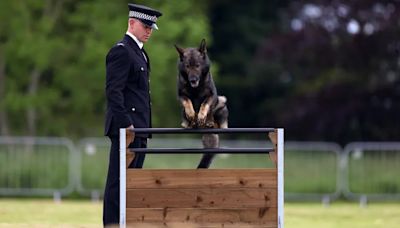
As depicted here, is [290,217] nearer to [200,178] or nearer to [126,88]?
[126,88]

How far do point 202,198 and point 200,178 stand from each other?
0.55ft

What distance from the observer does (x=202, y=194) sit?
9438 millimetres

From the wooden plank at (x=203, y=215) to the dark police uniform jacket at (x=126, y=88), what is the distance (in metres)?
0.79

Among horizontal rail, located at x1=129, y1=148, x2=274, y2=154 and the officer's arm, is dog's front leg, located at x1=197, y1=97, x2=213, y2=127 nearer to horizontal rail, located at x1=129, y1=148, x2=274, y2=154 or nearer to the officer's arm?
horizontal rail, located at x1=129, y1=148, x2=274, y2=154

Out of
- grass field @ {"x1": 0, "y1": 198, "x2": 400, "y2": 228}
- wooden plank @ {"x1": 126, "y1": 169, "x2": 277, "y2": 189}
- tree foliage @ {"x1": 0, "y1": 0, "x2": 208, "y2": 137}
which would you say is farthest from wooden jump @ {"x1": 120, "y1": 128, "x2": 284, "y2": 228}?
tree foliage @ {"x1": 0, "y1": 0, "x2": 208, "y2": 137}

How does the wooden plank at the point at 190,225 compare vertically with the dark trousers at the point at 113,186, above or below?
below

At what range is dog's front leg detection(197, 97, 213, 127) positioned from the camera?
970 cm

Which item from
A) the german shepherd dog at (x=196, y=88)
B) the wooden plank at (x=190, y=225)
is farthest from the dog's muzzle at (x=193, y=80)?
the wooden plank at (x=190, y=225)

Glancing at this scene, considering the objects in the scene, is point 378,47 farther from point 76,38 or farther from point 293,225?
point 293,225

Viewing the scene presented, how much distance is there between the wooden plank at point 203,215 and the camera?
9.38 m

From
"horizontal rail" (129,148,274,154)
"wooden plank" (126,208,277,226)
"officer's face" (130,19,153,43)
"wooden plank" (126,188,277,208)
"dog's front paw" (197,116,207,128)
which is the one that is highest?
"officer's face" (130,19,153,43)

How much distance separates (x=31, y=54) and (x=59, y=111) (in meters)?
3.14

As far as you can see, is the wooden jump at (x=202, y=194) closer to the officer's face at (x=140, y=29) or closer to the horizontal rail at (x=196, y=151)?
the horizontal rail at (x=196, y=151)

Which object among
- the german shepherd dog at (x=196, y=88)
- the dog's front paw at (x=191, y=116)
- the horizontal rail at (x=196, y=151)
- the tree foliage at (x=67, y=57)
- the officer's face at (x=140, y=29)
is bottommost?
the horizontal rail at (x=196, y=151)
